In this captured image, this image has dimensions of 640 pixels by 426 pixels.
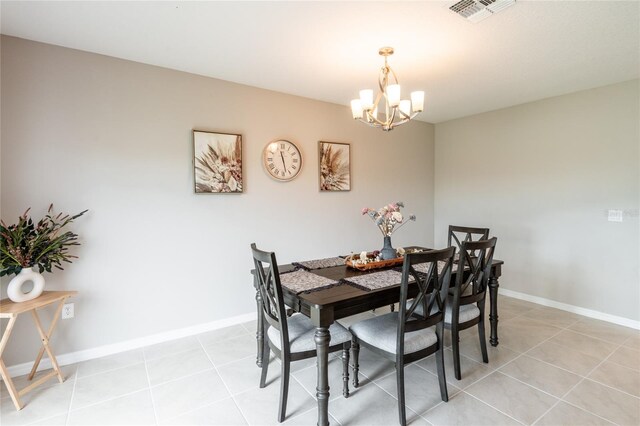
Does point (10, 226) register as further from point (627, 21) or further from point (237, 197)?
point (627, 21)

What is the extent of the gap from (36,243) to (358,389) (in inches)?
93.7

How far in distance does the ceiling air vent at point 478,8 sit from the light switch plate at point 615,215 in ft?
8.50

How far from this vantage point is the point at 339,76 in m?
3.01

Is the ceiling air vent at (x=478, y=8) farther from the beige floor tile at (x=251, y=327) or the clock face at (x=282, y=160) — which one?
the beige floor tile at (x=251, y=327)

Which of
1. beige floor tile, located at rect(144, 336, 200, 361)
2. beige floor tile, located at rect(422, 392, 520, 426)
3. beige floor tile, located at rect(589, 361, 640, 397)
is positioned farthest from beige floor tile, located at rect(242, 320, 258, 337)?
beige floor tile, located at rect(589, 361, 640, 397)

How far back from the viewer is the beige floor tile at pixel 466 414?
1.82 metres

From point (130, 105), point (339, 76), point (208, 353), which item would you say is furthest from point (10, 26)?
point (208, 353)

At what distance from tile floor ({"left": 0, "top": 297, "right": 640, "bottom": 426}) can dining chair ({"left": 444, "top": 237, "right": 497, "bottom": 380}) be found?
268 millimetres

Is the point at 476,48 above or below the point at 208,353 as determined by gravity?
above

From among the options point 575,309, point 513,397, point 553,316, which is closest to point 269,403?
point 513,397

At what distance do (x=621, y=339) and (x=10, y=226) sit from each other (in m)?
5.03

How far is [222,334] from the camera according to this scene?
3018 millimetres

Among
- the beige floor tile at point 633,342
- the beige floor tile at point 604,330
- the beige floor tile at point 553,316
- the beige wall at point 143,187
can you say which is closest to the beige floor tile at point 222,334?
the beige wall at point 143,187

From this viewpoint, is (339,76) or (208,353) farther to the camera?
(339,76)
